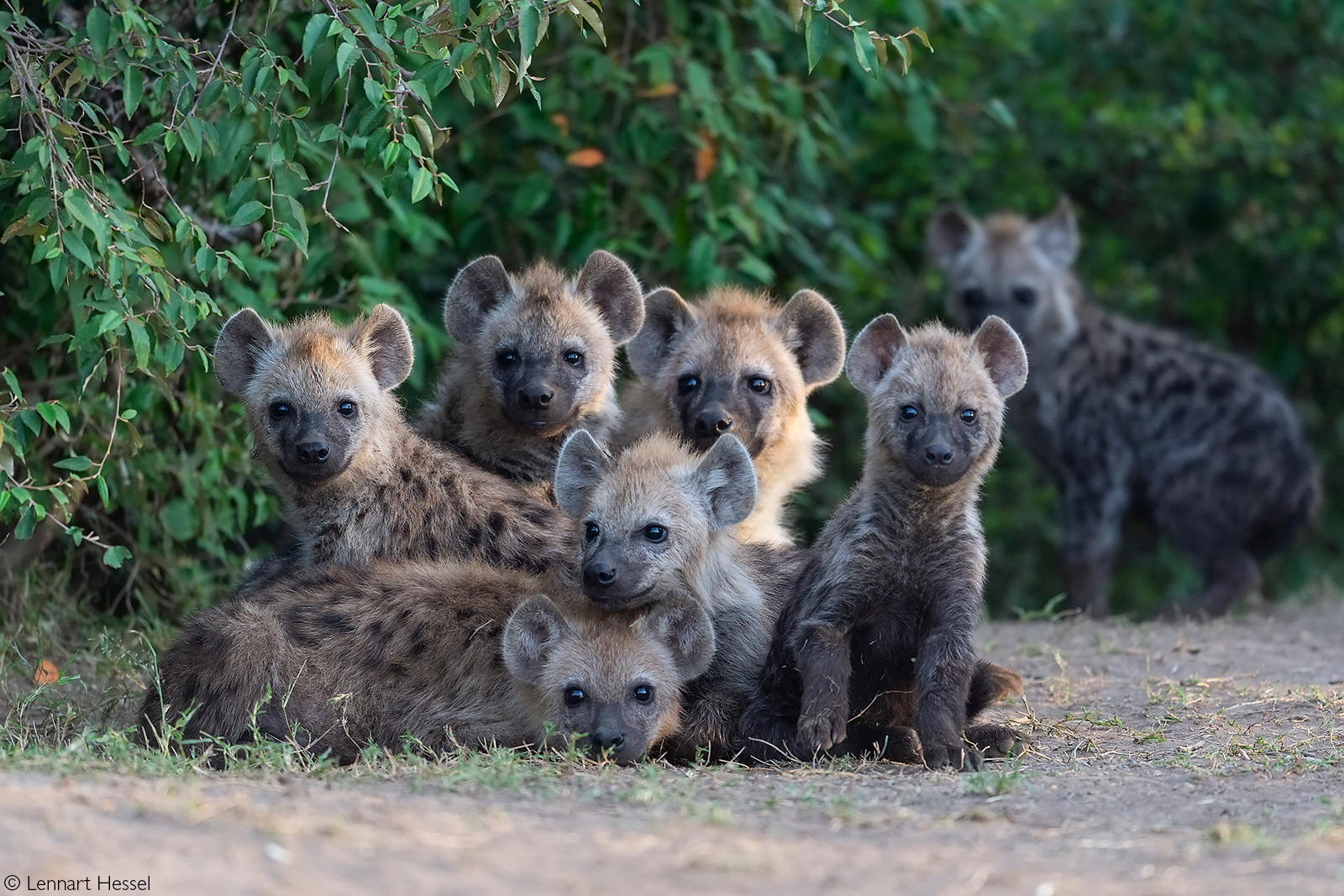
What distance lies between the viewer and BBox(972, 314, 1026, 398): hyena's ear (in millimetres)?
4973

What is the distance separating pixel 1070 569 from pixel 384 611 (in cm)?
475

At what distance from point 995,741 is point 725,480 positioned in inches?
42.9

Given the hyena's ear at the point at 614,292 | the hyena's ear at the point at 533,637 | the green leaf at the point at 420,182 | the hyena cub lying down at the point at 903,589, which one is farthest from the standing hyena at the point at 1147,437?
the green leaf at the point at 420,182

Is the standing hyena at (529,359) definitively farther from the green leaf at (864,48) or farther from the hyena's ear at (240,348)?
the green leaf at (864,48)

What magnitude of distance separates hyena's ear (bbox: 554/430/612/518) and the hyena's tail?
4.16 feet

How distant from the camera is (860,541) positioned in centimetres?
468

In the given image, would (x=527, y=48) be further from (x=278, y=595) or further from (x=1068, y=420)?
(x=1068, y=420)

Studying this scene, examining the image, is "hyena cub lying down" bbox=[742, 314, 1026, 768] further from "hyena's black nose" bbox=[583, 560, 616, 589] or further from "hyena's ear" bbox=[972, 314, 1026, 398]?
"hyena's black nose" bbox=[583, 560, 616, 589]

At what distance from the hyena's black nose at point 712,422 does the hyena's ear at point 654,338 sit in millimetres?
602

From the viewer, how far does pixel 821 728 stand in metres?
4.32

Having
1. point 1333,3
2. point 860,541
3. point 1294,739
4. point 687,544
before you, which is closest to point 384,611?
point 687,544

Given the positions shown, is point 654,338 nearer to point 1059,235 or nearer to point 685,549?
point 685,549

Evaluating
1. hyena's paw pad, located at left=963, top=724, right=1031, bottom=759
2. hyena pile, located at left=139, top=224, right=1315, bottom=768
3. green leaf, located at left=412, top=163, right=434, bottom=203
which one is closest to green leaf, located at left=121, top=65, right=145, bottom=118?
green leaf, located at left=412, top=163, right=434, bottom=203

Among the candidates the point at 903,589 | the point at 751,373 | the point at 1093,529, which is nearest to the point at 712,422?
the point at 751,373
